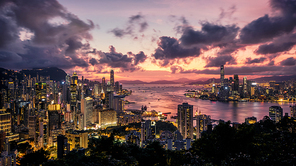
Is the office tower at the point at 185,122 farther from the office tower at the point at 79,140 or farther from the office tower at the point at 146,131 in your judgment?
the office tower at the point at 79,140

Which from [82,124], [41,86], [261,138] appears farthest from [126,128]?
[41,86]

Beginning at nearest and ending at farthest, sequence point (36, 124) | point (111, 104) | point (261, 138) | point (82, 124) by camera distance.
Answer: point (261, 138) → point (36, 124) → point (82, 124) → point (111, 104)

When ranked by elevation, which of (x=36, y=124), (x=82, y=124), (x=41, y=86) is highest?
(x=41, y=86)

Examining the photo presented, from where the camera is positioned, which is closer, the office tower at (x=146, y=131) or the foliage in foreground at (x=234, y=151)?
the foliage in foreground at (x=234, y=151)

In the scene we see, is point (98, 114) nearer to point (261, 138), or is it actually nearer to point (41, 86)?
point (41, 86)

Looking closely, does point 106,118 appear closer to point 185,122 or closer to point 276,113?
point 185,122

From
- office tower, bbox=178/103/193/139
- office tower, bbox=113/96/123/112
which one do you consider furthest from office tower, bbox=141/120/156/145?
office tower, bbox=113/96/123/112

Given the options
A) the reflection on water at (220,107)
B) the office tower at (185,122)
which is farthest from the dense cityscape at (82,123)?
the reflection on water at (220,107)
